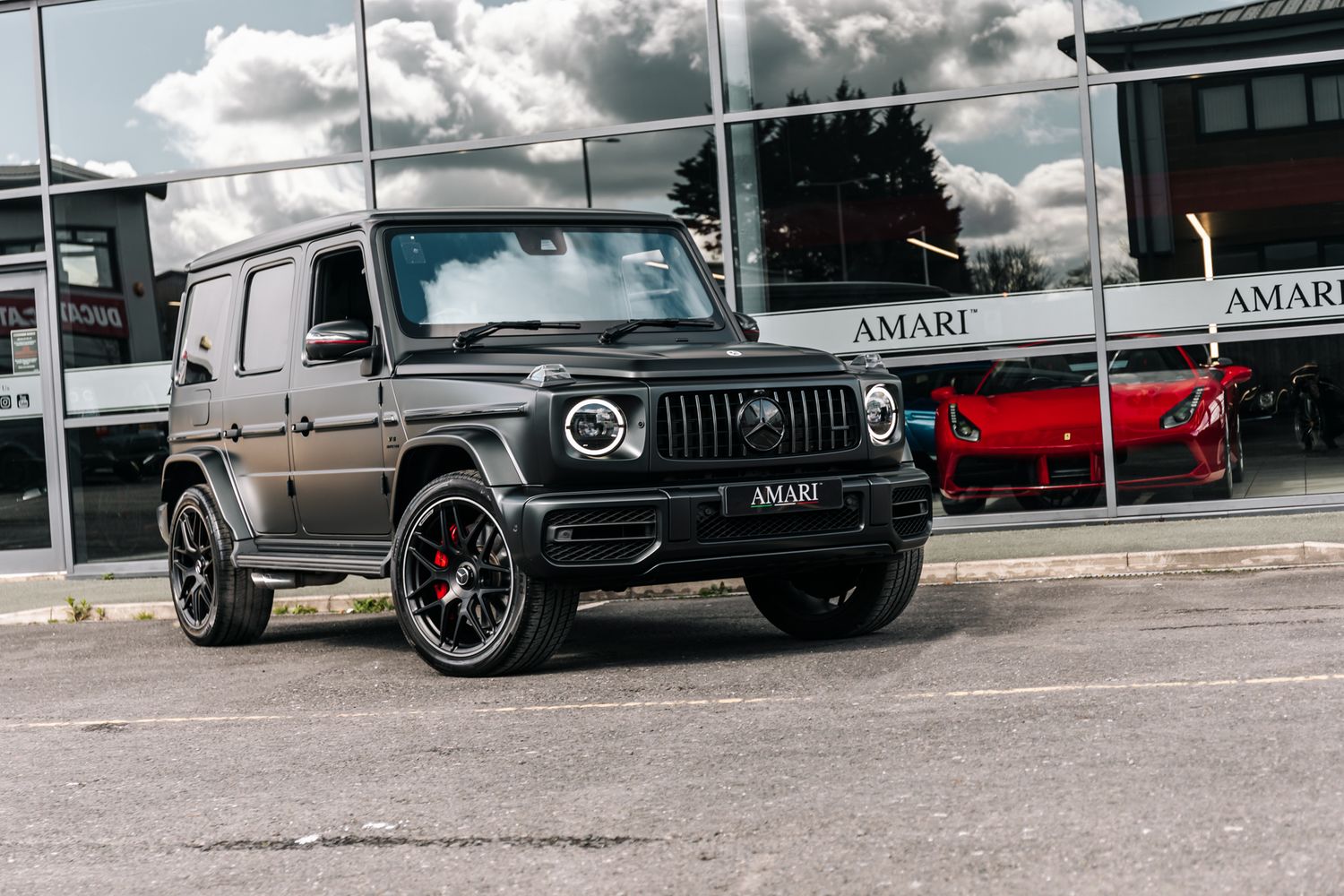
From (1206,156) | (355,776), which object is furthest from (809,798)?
(1206,156)

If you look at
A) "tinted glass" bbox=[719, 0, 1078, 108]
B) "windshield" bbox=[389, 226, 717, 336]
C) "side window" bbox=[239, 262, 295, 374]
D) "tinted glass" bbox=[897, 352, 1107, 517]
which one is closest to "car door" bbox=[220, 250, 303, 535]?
"side window" bbox=[239, 262, 295, 374]

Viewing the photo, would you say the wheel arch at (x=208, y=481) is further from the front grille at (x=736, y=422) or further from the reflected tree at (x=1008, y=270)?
the reflected tree at (x=1008, y=270)

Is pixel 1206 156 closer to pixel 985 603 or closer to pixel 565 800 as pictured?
pixel 985 603

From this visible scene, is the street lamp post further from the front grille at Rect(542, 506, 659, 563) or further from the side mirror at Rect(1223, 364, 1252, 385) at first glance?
the front grille at Rect(542, 506, 659, 563)

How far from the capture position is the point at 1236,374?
12555mm

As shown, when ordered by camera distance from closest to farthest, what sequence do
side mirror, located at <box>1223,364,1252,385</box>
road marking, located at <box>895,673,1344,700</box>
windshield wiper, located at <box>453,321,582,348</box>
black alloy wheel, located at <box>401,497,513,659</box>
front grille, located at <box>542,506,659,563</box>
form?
road marking, located at <box>895,673,1344,700</box> < front grille, located at <box>542,506,659,563</box> < black alloy wheel, located at <box>401,497,513,659</box> < windshield wiper, located at <box>453,321,582,348</box> < side mirror, located at <box>1223,364,1252,385</box>

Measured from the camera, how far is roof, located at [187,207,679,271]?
26.1ft

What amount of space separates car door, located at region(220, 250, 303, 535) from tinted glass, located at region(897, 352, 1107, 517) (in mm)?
5490

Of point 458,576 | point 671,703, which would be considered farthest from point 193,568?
point 671,703

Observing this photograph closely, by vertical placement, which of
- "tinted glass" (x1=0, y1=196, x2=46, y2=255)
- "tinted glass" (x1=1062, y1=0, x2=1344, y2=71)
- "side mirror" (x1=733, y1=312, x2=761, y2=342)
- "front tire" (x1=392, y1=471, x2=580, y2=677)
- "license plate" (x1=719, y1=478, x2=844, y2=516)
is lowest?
"front tire" (x1=392, y1=471, x2=580, y2=677)

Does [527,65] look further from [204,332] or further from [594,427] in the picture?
[594,427]

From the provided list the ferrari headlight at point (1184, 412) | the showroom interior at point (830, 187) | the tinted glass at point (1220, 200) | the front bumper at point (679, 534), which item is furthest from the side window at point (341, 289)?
the ferrari headlight at point (1184, 412)

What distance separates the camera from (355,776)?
17.3 feet

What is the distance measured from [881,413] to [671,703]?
6.03 ft
